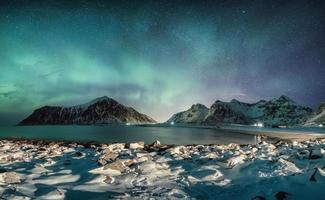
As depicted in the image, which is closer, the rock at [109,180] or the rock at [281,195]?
the rock at [281,195]

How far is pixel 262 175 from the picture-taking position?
34.2 ft

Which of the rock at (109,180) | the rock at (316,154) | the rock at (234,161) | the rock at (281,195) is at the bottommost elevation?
the rock at (109,180)

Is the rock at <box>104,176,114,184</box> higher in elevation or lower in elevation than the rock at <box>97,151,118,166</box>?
lower

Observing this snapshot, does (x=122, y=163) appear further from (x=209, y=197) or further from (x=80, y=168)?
(x=209, y=197)

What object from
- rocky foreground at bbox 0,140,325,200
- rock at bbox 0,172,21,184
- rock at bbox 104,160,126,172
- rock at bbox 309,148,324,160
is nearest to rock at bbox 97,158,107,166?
rocky foreground at bbox 0,140,325,200

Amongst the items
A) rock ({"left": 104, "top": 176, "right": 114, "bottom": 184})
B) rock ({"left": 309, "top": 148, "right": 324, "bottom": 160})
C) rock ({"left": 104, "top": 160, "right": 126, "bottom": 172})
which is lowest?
rock ({"left": 104, "top": 176, "right": 114, "bottom": 184})

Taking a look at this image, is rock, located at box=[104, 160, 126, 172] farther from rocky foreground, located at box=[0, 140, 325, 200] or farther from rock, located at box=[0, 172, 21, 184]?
rock, located at box=[0, 172, 21, 184]

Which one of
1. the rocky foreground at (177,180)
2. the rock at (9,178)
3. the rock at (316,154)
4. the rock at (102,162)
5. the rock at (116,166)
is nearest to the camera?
the rocky foreground at (177,180)

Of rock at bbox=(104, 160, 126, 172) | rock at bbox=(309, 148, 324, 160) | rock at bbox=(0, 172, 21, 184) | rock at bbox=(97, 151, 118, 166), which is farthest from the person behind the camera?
rock at bbox=(97, 151, 118, 166)

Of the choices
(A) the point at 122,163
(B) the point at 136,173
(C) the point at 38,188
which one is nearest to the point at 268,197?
(B) the point at 136,173

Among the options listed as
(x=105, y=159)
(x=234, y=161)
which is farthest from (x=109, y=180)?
(x=234, y=161)

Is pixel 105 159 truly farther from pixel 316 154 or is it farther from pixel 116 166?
pixel 316 154

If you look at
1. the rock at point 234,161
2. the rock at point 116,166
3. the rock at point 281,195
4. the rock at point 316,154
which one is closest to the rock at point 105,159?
the rock at point 116,166

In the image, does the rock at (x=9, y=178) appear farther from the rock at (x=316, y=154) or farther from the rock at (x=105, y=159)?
the rock at (x=316, y=154)
